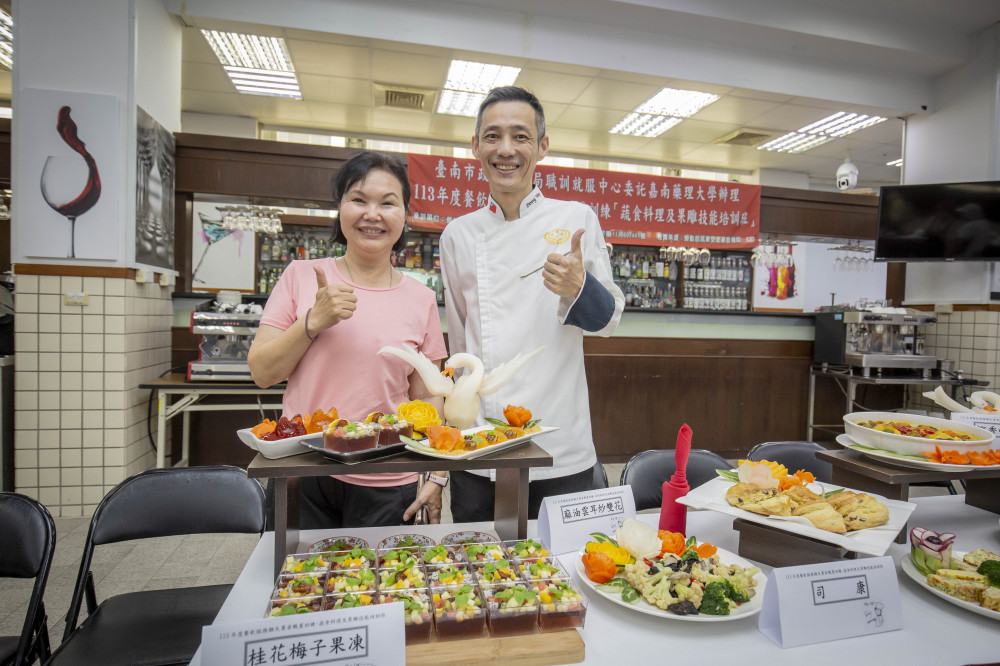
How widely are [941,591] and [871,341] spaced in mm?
4297

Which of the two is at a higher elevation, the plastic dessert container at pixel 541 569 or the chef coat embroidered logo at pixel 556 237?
the chef coat embroidered logo at pixel 556 237

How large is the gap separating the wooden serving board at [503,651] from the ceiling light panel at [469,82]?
14.8 ft

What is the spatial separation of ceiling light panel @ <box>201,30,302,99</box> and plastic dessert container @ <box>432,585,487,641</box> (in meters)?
5.10

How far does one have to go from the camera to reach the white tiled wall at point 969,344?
4.71m

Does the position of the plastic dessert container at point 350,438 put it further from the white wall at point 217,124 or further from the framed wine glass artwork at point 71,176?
the white wall at point 217,124

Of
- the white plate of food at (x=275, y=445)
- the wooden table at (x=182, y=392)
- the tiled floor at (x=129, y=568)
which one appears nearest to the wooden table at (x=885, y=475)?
the white plate of food at (x=275, y=445)

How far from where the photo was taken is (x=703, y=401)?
15.3 ft

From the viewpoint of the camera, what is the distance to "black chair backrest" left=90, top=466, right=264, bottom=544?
1561 millimetres

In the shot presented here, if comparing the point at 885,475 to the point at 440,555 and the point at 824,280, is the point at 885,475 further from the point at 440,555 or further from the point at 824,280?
the point at 824,280

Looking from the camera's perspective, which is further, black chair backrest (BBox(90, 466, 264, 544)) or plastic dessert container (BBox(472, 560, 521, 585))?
black chair backrest (BBox(90, 466, 264, 544))

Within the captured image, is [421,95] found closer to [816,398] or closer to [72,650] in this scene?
[816,398]

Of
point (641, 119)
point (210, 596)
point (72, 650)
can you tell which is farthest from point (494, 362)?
point (641, 119)

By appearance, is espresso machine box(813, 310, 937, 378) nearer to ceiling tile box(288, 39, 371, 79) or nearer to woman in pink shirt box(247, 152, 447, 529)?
woman in pink shirt box(247, 152, 447, 529)

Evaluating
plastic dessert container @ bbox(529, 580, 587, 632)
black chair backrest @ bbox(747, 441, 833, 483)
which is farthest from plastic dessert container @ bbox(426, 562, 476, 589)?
black chair backrest @ bbox(747, 441, 833, 483)
